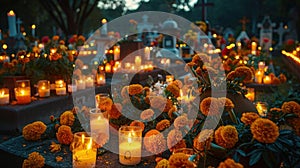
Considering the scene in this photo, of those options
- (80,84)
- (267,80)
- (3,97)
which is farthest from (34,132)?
(267,80)

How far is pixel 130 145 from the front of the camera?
2.23m

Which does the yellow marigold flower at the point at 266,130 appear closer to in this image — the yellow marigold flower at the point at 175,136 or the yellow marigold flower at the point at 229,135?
the yellow marigold flower at the point at 229,135

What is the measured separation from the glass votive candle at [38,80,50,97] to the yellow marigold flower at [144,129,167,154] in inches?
115

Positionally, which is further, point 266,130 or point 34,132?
point 34,132

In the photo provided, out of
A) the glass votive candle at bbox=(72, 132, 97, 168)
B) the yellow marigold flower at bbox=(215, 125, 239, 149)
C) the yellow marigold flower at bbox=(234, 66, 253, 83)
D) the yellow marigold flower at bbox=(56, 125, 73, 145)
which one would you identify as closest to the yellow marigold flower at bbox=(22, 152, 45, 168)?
the glass votive candle at bbox=(72, 132, 97, 168)

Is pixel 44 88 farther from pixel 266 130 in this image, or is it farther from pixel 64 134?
pixel 266 130

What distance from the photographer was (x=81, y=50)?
8.95 m

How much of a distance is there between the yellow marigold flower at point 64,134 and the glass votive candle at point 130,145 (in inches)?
23.3

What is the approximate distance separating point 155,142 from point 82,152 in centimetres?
55

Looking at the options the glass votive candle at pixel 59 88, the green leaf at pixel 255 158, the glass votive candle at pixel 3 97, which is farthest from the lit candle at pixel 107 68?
the green leaf at pixel 255 158

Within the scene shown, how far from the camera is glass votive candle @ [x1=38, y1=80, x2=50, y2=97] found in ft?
15.5

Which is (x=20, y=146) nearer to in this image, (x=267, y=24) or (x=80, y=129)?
(x=80, y=129)

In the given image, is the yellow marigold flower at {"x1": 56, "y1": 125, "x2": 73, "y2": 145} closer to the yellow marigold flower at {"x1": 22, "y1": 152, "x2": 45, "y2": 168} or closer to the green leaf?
the yellow marigold flower at {"x1": 22, "y1": 152, "x2": 45, "y2": 168}

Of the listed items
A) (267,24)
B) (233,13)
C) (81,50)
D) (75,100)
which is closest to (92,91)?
(75,100)
